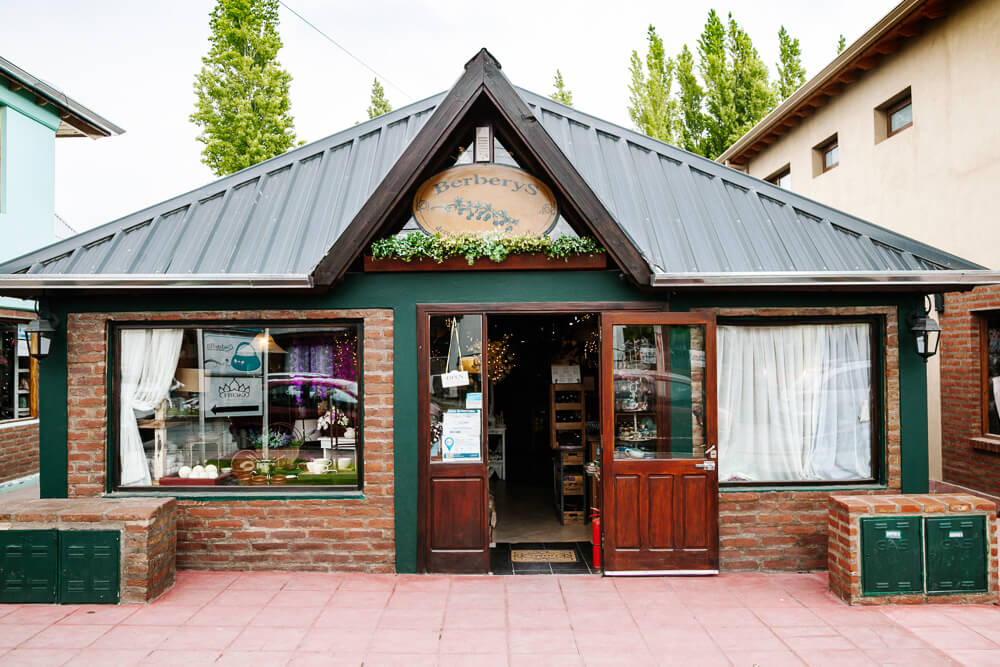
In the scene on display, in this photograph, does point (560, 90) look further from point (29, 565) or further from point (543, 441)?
point (29, 565)

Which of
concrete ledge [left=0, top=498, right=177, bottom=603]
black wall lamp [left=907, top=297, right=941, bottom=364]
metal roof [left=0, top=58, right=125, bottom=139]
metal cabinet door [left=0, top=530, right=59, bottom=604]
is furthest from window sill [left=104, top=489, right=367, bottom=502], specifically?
metal roof [left=0, top=58, right=125, bottom=139]

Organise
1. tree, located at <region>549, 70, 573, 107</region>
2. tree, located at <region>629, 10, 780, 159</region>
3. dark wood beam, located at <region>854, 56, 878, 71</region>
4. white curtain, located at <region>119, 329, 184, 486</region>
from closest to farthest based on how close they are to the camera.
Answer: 1. white curtain, located at <region>119, 329, 184, 486</region>
2. dark wood beam, located at <region>854, 56, 878, 71</region>
3. tree, located at <region>629, 10, 780, 159</region>
4. tree, located at <region>549, 70, 573, 107</region>

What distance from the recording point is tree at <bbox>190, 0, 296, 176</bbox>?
17375mm

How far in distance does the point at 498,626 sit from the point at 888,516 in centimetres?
348

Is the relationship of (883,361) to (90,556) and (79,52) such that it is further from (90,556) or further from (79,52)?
(79,52)

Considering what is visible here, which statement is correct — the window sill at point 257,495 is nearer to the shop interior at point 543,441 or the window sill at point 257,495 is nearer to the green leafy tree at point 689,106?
the shop interior at point 543,441

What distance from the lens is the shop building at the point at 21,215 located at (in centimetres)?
958

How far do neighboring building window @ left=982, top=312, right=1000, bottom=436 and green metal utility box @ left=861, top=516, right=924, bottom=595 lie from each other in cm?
407

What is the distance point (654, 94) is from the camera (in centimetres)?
2227

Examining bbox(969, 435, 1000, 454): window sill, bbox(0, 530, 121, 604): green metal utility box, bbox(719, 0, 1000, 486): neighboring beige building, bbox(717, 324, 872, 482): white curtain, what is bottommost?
bbox(0, 530, 121, 604): green metal utility box

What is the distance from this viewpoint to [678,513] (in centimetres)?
591

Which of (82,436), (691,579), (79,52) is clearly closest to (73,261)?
(82,436)

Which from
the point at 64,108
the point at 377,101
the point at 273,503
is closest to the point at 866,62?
the point at 273,503

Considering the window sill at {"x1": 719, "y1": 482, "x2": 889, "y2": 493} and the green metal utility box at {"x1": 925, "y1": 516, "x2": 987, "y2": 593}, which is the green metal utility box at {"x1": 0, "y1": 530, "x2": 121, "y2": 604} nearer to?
the window sill at {"x1": 719, "y1": 482, "x2": 889, "y2": 493}
